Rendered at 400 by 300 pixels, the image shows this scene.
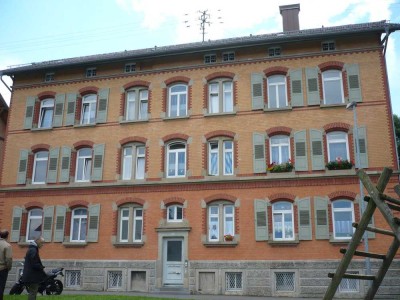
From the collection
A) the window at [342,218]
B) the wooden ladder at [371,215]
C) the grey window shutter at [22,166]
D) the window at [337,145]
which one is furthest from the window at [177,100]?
the wooden ladder at [371,215]

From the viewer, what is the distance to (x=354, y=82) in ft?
67.2

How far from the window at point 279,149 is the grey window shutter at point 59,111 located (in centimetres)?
1157

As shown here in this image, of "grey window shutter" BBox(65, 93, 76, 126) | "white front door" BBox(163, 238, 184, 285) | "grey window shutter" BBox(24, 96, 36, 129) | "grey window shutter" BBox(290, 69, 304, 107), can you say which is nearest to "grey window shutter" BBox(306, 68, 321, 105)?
"grey window shutter" BBox(290, 69, 304, 107)

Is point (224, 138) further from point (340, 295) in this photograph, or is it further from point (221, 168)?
point (340, 295)

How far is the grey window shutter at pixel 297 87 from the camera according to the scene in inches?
821

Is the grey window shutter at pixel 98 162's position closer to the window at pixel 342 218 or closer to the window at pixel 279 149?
the window at pixel 279 149

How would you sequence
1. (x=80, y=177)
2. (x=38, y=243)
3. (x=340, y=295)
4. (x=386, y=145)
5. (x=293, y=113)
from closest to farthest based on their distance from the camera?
(x=38, y=243) → (x=340, y=295) → (x=386, y=145) → (x=293, y=113) → (x=80, y=177)

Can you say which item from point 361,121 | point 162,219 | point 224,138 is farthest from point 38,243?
point 361,121

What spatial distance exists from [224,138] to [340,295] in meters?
8.67

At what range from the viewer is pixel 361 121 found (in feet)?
65.7

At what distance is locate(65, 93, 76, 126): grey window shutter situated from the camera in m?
23.9

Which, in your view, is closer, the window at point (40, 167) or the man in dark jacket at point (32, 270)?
the man in dark jacket at point (32, 270)

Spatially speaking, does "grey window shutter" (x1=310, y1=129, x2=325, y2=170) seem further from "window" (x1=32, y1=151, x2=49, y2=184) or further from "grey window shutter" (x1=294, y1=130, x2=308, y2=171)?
"window" (x1=32, y1=151, x2=49, y2=184)

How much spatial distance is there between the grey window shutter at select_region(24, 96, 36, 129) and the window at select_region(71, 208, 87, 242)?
5784 mm
